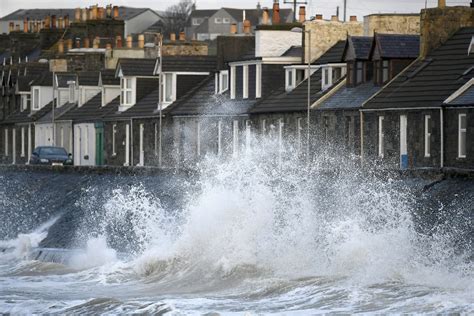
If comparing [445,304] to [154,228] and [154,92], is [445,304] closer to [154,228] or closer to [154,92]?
[154,228]

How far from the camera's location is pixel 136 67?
72.9 m

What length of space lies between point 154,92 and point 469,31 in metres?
24.8

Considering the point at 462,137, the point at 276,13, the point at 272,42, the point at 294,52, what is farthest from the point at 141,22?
the point at 462,137

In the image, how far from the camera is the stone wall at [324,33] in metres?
62.1

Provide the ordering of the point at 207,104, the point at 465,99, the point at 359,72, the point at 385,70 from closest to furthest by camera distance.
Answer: the point at 465,99
the point at 385,70
the point at 359,72
the point at 207,104

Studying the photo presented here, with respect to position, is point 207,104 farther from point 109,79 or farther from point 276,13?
point 109,79

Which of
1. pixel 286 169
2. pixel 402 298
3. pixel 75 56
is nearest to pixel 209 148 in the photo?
pixel 286 169

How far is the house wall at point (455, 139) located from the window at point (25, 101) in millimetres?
48666

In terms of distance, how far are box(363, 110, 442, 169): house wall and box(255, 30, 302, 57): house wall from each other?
13038mm

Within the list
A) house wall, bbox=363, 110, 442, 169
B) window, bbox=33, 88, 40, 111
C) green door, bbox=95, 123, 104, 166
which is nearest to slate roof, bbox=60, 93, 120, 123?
green door, bbox=95, 123, 104, 166

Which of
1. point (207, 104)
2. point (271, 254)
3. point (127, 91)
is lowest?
point (271, 254)

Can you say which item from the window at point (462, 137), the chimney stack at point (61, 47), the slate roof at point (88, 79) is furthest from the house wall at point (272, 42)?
the chimney stack at point (61, 47)

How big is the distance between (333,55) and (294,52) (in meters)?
4.04

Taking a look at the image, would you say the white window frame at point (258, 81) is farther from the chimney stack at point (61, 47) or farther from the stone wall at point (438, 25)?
the chimney stack at point (61, 47)
